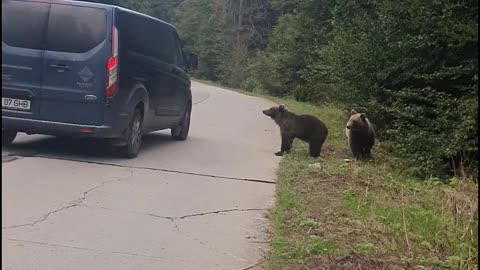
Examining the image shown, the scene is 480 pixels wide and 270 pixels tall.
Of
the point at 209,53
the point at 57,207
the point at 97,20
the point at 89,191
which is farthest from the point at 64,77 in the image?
the point at 209,53

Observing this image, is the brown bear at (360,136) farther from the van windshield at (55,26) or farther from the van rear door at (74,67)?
the van windshield at (55,26)

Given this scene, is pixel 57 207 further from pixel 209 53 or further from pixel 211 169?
pixel 209 53

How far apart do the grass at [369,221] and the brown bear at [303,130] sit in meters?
1.23

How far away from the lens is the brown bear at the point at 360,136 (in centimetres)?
1161

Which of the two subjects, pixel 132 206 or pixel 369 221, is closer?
pixel 369 221

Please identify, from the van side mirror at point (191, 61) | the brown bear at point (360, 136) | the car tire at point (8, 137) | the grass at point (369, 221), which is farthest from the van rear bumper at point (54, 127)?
the van side mirror at point (191, 61)

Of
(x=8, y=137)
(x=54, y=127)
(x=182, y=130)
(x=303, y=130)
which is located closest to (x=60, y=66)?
(x=54, y=127)

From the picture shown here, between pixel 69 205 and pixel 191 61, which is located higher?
pixel 69 205

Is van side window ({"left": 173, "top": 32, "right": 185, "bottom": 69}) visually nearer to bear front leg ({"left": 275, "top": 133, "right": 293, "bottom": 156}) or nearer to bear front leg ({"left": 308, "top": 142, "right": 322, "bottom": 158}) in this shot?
bear front leg ({"left": 275, "top": 133, "right": 293, "bottom": 156})

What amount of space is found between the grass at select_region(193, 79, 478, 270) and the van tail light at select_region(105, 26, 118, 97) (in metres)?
2.66

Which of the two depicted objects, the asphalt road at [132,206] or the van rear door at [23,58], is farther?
the van rear door at [23,58]

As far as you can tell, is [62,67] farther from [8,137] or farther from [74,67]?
[8,137]

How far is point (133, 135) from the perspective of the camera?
10.5 m

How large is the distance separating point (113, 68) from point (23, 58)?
1.22 m
